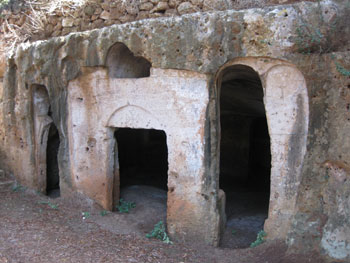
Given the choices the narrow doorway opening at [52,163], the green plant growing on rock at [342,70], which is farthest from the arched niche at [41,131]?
the green plant growing on rock at [342,70]

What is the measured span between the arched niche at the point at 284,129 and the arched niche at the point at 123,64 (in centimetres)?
230

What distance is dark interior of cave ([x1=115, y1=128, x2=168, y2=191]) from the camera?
34.4ft

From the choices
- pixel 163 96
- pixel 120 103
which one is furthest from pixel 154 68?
pixel 120 103

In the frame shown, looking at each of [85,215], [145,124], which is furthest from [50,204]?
[145,124]

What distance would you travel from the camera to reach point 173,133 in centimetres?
554

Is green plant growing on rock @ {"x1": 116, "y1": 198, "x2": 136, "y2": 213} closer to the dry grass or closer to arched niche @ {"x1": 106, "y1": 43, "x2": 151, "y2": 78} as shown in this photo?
arched niche @ {"x1": 106, "y1": 43, "x2": 151, "y2": 78}

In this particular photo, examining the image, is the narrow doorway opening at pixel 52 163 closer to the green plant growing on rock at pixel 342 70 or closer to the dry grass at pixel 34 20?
the dry grass at pixel 34 20

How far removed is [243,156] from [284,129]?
542cm

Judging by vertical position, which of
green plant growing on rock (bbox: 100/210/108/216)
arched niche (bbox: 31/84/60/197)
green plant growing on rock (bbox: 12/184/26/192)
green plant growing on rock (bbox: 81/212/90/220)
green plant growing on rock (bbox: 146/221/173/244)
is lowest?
green plant growing on rock (bbox: 146/221/173/244)

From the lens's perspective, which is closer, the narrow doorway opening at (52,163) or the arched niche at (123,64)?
the arched niche at (123,64)

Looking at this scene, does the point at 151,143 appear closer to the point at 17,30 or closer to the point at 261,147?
the point at 261,147

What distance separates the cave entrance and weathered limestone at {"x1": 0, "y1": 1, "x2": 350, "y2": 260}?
0.63 m

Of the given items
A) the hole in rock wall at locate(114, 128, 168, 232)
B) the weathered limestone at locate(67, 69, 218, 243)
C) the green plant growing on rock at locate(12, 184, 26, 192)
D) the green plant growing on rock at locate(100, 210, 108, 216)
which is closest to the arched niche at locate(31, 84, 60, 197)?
the green plant growing on rock at locate(12, 184, 26, 192)

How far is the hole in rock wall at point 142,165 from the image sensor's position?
755 cm
